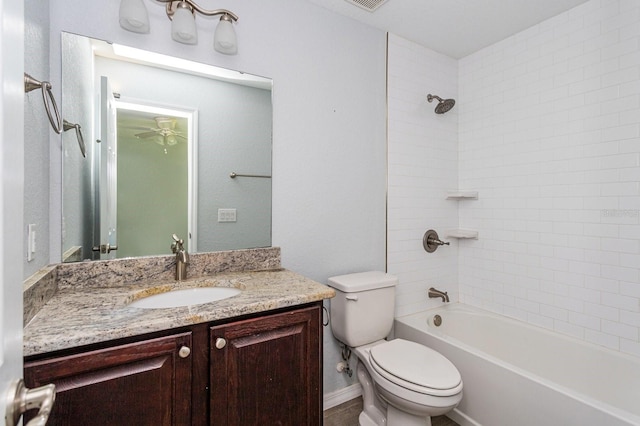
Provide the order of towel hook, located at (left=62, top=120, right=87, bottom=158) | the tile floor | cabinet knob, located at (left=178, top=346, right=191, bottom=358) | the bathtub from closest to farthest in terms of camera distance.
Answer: cabinet knob, located at (left=178, top=346, right=191, bottom=358), towel hook, located at (left=62, top=120, right=87, bottom=158), the bathtub, the tile floor

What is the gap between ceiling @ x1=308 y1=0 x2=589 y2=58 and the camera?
190 centimetres

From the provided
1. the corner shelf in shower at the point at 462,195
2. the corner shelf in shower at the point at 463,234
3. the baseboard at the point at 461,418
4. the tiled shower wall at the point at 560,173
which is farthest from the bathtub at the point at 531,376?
the corner shelf in shower at the point at 462,195

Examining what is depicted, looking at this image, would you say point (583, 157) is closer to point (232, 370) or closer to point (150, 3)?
point (232, 370)

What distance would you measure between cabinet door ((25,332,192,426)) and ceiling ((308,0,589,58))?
1992 millimetres

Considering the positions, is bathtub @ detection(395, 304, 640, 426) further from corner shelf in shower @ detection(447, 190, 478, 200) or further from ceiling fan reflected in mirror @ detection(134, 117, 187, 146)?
ceiling fan reflected in mirror @ detection(134, 117, 187, 146)

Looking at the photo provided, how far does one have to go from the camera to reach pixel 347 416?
190cm

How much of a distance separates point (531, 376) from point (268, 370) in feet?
4.25

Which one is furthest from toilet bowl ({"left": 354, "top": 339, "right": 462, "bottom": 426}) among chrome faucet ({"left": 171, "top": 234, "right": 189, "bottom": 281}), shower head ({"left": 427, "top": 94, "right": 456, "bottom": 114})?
shower head ({"left": 427, "top": 94, "right": 456, "bottom": 114})

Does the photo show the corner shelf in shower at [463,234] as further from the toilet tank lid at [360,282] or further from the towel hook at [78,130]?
the towel hook at [78,130]

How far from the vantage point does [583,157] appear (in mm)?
1921

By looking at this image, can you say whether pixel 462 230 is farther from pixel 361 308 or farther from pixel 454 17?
pixel 454 17

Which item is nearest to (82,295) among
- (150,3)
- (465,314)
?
(150,3)

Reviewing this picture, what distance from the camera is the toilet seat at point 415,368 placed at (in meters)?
1.41

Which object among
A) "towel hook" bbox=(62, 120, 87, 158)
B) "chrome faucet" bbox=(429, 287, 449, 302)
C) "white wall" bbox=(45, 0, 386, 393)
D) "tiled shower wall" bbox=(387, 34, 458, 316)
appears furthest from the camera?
"chrome faucet" bbox=(429, 287, 449, 302)
